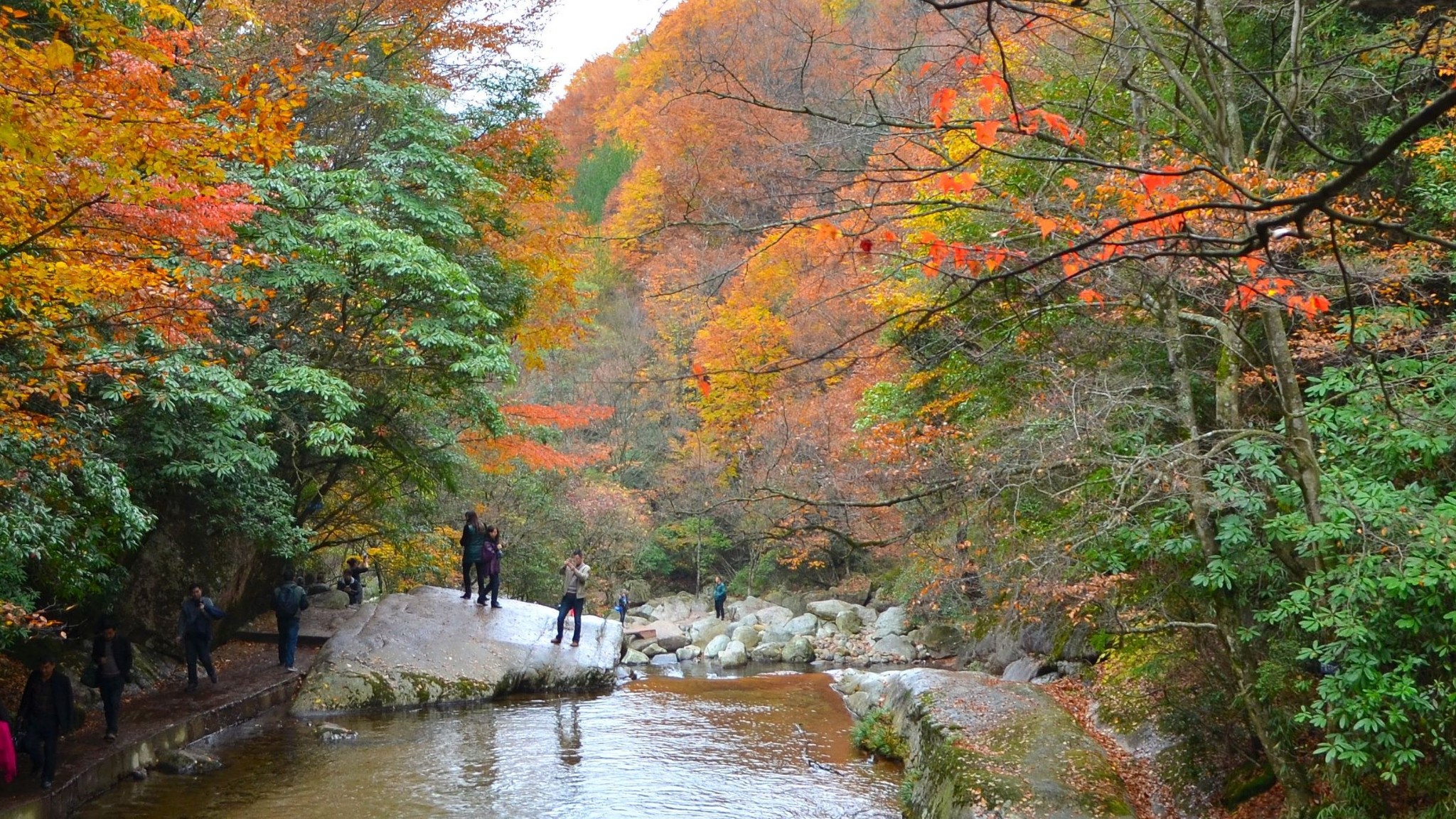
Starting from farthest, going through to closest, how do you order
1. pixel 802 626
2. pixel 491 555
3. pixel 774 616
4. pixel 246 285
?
pixel 774 616 < pixel 802 626 < pixel 491 555 < pixel 246 285

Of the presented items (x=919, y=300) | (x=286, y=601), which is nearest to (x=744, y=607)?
(x=919, y=300)

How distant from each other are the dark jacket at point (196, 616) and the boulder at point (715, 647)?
12108mm

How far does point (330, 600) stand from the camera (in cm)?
1823

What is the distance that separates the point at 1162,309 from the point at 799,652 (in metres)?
15.5

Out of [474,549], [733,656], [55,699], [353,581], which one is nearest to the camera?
[55,699]

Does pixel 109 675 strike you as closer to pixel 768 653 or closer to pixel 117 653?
pixel 117 653

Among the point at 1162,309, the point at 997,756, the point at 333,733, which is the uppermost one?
the point at 1162,309

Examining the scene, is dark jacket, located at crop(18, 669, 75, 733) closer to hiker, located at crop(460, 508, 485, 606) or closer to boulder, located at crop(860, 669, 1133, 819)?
hiker, located at crop(460, 508, 485, 606)

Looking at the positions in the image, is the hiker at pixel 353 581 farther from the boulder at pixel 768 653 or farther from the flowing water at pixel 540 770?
the boulder at pixel 768 653

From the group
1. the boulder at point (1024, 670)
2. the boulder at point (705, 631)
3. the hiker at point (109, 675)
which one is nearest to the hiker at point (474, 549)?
the hiker at point (109, 675)

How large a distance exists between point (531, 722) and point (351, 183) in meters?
7.53

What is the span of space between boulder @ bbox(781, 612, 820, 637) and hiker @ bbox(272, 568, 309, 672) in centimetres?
1296

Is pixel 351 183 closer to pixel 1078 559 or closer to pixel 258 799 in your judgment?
pixel 258 799

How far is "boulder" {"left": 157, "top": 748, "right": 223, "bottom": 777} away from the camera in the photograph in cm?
919
